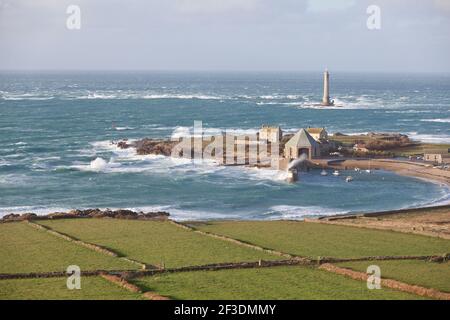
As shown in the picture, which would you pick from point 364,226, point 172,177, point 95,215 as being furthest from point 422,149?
point 95,215

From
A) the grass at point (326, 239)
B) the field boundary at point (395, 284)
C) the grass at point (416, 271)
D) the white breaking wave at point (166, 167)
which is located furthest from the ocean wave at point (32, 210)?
the grass at point (416, 271)

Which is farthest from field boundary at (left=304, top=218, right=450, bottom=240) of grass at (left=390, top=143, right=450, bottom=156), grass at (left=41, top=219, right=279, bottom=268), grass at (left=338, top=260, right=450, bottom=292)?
grass at (left=390, top=143, right=450, bottom=156)

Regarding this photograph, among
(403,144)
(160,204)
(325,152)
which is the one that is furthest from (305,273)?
(403,144)

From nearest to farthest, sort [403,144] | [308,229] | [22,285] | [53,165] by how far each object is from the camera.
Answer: [22,285]
[308,229]
[53,165]
[403,144]

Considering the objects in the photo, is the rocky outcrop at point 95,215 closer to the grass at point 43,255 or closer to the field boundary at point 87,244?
the field boundary at point 87,244
